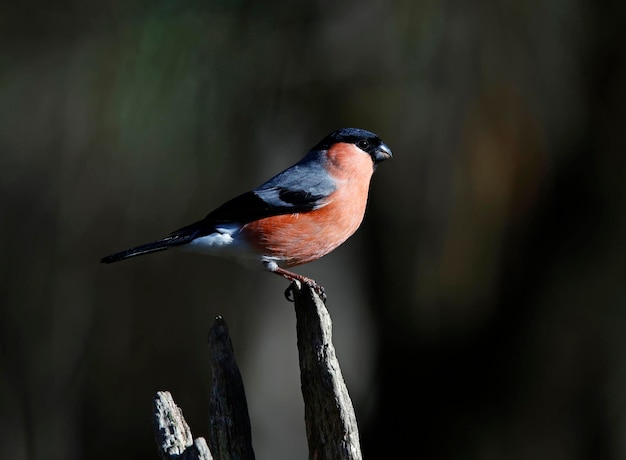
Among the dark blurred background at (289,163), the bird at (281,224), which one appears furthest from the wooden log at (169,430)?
the dark blurred background at (289,163)

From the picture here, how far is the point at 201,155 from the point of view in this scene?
12.7 feet

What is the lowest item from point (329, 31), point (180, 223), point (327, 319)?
→ point (327, 319)

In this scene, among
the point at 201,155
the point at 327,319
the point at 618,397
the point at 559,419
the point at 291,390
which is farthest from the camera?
the point at 291,390

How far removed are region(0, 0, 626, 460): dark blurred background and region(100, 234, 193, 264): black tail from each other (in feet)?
2.81

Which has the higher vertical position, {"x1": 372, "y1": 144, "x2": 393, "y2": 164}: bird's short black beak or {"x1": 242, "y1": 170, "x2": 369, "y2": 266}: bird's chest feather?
{"x1": 372, "y1": 144, "x2": 393, "y2": 164}: bird's short black beak

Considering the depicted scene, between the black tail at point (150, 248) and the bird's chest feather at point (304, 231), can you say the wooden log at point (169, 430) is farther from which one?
the bird's chest feather at point (304, 231)

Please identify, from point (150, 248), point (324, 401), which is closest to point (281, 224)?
point (150, 248)

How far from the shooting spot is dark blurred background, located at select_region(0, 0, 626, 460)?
12.7ft

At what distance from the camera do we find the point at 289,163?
4766 millimetres

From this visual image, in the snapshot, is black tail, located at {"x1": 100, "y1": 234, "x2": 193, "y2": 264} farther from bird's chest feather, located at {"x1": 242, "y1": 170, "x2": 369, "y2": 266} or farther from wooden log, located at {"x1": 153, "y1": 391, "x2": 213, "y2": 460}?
wooden log, located at {"x1": 153, "y1": 391, "x2": 213, "y2": 460}

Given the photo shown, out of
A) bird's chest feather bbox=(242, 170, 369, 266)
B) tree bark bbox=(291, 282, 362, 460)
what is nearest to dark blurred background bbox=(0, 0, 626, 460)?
bird's chest feather bbox=(242, 170, 369, 266)

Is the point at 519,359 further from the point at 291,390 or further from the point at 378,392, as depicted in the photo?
the point at 291,390

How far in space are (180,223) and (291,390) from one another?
1.23 metres

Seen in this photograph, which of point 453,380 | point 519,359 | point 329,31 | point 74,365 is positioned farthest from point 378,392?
point 329,31
